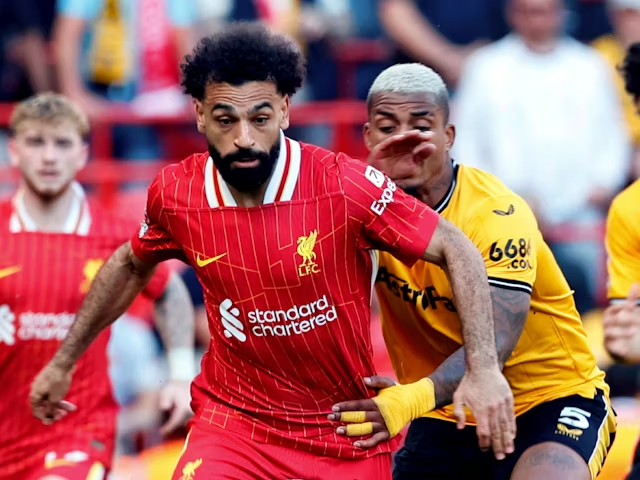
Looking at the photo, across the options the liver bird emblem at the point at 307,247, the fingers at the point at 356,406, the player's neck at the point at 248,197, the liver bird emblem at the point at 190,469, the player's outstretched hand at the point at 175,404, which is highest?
the player's neck at the point at 248,197

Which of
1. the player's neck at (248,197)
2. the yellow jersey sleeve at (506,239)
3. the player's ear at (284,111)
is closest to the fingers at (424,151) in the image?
the yellow jersey sleeve at (506,239)

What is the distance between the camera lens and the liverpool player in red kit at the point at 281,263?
503 cm

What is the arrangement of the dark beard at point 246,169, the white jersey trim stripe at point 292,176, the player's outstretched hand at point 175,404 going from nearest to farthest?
the dark beard at point 246,169 < the white jersey trim stripe at point 292,176 < the player's outstretched hand at point 175,404

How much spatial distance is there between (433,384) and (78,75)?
5529mm

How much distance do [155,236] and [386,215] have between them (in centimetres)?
95

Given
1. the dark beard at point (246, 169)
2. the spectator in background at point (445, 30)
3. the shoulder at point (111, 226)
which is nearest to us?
the dark beard at point (246, 169)

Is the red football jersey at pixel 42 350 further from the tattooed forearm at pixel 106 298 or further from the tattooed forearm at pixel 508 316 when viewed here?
the tattooed forearm at pixel 508 316

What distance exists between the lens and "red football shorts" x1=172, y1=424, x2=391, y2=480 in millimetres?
5145

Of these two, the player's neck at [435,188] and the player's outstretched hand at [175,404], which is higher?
the player's neck at [435,188]

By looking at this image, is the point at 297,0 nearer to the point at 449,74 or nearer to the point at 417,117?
the point at 449,74

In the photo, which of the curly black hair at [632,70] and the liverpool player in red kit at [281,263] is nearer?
the liverpool player in red kit at [281,263]

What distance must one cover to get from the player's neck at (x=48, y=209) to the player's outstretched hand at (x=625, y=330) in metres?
2.78

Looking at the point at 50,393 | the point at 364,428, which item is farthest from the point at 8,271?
the point at 364,428

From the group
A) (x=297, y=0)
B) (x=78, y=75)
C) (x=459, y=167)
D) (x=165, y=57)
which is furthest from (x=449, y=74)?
(x=459, y=167)
